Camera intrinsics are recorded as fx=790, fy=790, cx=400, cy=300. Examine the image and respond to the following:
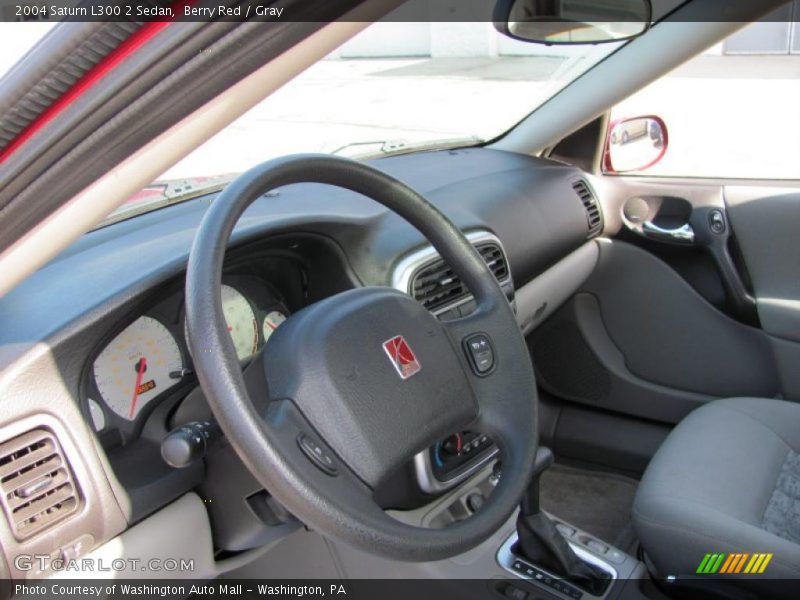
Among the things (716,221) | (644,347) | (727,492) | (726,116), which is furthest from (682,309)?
(726,116)

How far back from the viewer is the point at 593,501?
2633 mm

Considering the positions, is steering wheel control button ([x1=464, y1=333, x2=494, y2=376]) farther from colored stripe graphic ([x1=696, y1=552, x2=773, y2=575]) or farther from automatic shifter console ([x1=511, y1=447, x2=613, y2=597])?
colored stripe graphic ([x1=696, y1=552, x2=773, y2=575])

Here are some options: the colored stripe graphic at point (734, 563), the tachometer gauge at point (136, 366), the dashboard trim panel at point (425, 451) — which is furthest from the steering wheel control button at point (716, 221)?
the tachometer gauge at point (136, 366)

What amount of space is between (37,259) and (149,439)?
0.56m

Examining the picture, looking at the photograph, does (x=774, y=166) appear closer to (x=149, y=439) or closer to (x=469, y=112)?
(x=469, y=112)

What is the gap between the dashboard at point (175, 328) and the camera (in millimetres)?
1222

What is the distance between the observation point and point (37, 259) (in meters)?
1.01

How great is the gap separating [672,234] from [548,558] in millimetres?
1323

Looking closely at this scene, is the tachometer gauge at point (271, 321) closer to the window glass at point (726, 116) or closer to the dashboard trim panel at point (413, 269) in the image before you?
the dashboard trim panel at point (413, 269)

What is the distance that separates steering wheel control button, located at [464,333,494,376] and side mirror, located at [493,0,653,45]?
84 centimetres

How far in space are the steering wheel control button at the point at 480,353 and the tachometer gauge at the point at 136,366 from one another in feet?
1.83

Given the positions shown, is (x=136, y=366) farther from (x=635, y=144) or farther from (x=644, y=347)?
(x=635, y=144)

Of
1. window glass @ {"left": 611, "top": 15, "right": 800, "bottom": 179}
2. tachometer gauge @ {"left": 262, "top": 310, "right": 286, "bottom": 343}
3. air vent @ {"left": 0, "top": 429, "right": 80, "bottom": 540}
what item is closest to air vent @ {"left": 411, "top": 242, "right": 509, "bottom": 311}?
tachometer gauge @ {"left": 262, "top": 310, "right": 286, "bottom": 343}

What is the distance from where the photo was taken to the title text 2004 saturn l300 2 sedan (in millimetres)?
949
